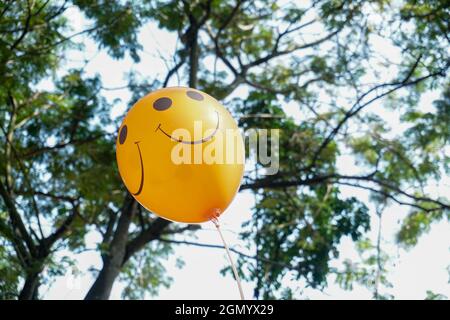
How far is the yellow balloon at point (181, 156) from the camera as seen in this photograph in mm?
3066

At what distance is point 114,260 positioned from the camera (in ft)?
21.4

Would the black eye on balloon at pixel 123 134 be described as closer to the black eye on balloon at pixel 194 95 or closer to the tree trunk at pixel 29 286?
the black eye on balloon at pixel 194 95

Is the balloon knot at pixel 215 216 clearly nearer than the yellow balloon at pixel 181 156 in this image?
No

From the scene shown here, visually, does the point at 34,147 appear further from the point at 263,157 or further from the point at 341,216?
the point at 341,216

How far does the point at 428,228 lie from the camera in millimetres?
7984

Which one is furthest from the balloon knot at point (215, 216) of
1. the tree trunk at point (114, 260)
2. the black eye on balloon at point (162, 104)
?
the tree trunk at point (114, 260)

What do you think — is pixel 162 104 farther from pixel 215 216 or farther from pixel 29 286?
pixel 29 286

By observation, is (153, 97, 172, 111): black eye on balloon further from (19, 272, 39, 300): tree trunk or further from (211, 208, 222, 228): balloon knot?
(19, 272, 39, 300): tree trunk

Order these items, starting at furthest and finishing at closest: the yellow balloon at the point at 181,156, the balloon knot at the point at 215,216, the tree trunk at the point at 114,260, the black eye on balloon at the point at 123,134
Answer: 1. the tree trunk at the point at 114,260
2. the black eye on balloon at the point at 123,134
3. the balloon knot at the point at 215,216
4. the yellow balloon at the point at 181,156

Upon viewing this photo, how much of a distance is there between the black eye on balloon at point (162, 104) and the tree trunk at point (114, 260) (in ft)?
11.8

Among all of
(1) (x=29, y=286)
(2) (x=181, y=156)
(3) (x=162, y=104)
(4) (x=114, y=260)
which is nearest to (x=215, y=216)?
(2) (x=181, y=156)

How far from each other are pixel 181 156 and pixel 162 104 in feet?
1.31

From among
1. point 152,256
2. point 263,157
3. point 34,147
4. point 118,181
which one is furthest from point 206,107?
point 152,256

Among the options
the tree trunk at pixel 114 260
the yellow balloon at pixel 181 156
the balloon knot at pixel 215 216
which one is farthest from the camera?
the tree trunk at pixel 114 260
